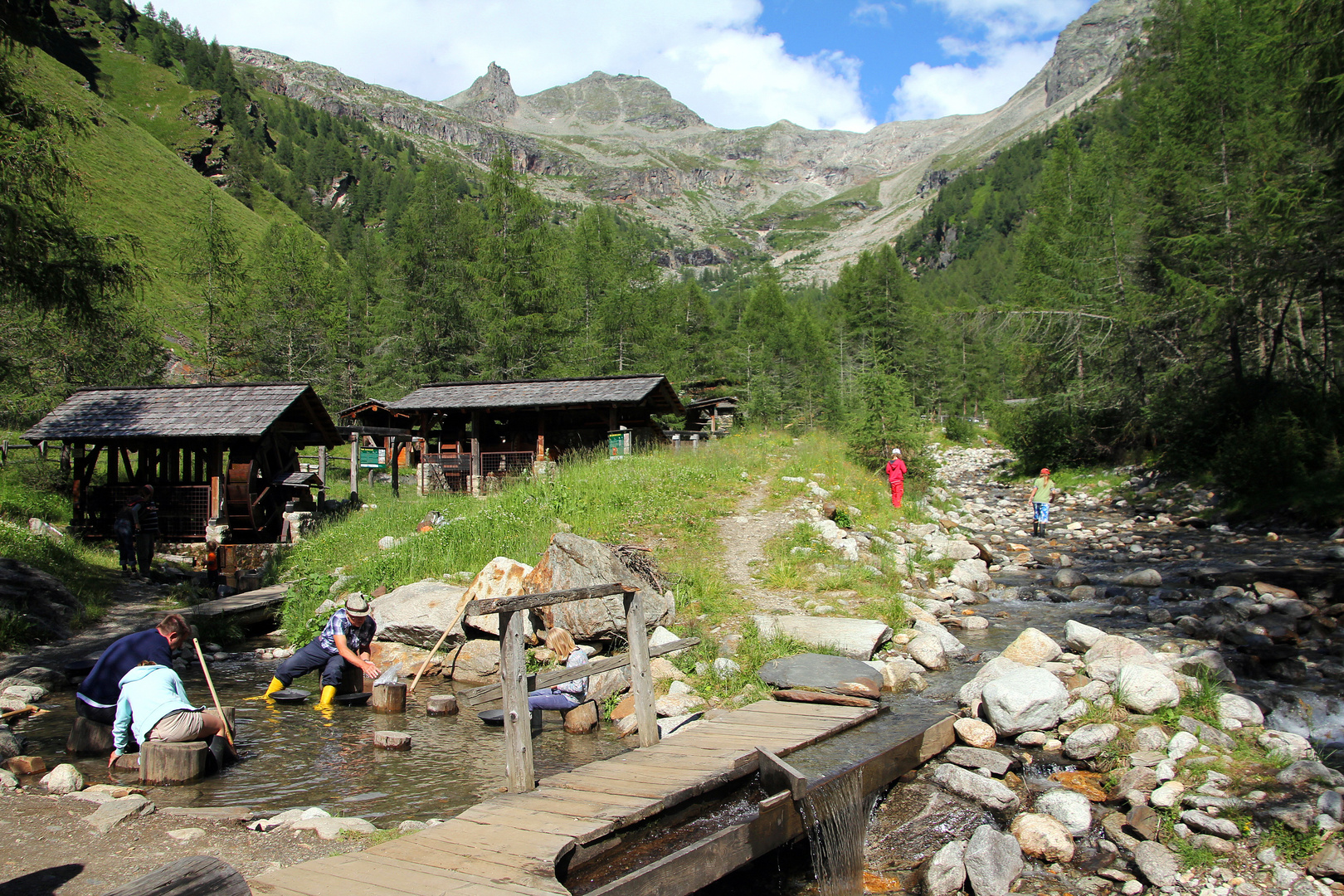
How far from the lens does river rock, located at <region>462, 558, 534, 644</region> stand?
10.5 metres

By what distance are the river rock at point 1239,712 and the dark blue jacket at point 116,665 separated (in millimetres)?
9550

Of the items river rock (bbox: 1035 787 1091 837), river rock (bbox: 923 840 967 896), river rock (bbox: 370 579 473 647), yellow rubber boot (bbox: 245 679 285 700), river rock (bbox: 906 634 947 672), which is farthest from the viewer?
river rock (bbox: 370 579 473 647)

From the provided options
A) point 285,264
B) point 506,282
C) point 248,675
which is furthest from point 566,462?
point 285,264

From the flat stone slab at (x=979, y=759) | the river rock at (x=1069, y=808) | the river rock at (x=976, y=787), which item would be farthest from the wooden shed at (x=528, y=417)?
the river rock at (x=1069, y=808)

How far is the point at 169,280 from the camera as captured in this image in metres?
50.1

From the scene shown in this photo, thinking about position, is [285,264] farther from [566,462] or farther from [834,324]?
[834,324]

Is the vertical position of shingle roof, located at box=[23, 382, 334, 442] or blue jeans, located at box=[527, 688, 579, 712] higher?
shingle roof, located at box=[23, 382, 334, 442]

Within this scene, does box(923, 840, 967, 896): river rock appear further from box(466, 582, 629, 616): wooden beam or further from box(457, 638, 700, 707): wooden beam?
box(466, 582, 629, 616): wooden beam

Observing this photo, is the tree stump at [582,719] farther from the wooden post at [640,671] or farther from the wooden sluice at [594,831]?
the wooden sluice at [594,831]

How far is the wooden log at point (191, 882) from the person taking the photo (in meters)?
3.10

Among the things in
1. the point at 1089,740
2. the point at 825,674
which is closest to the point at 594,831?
the point at 825,674

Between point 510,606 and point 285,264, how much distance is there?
44482mm

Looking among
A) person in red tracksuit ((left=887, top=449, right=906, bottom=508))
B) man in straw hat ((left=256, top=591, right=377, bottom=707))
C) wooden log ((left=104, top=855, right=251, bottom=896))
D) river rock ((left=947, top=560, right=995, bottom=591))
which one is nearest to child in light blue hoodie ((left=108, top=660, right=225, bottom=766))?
man in straw hat ((left=256, top=591, right=377, bottom=707))

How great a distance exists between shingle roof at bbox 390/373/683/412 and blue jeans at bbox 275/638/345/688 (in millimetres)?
12939
